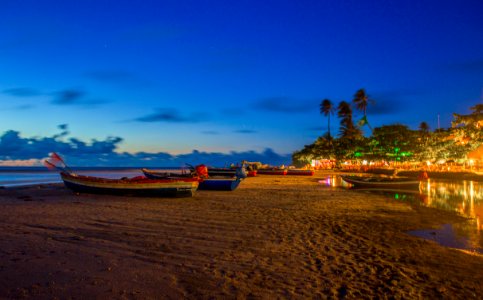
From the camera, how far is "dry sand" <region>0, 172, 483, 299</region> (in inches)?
218

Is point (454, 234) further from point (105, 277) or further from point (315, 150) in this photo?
point (315, 150)

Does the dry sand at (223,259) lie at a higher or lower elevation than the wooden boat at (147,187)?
lower

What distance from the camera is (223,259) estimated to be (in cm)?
719

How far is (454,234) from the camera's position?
10828mm

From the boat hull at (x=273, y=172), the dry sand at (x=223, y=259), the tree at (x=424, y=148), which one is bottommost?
the dry sand at (x=223, y=259)

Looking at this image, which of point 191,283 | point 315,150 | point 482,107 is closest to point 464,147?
point 482,107

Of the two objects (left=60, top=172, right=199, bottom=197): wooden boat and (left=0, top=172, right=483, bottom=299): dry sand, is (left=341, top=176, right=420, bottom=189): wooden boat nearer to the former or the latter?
(left=60, top=172, right=199, bottom=197): wooden boat

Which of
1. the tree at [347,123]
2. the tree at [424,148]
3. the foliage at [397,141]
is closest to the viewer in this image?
the foliage at [397,141]

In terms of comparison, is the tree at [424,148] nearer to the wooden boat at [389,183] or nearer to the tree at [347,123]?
the tree at [347,123]

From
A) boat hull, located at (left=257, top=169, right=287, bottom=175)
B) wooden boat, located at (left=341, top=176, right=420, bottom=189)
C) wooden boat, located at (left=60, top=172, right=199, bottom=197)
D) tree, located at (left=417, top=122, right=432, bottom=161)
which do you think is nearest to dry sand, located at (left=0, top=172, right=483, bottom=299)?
wooden boat, located at (left=60, top=172, right=199, bottom=197)

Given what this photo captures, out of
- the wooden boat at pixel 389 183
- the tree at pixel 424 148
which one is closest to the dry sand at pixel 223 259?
the wooden boat at pixel 389 183

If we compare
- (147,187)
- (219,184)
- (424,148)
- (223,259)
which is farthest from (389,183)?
(424,148)

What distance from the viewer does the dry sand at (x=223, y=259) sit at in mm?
5543

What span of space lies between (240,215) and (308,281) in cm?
749
